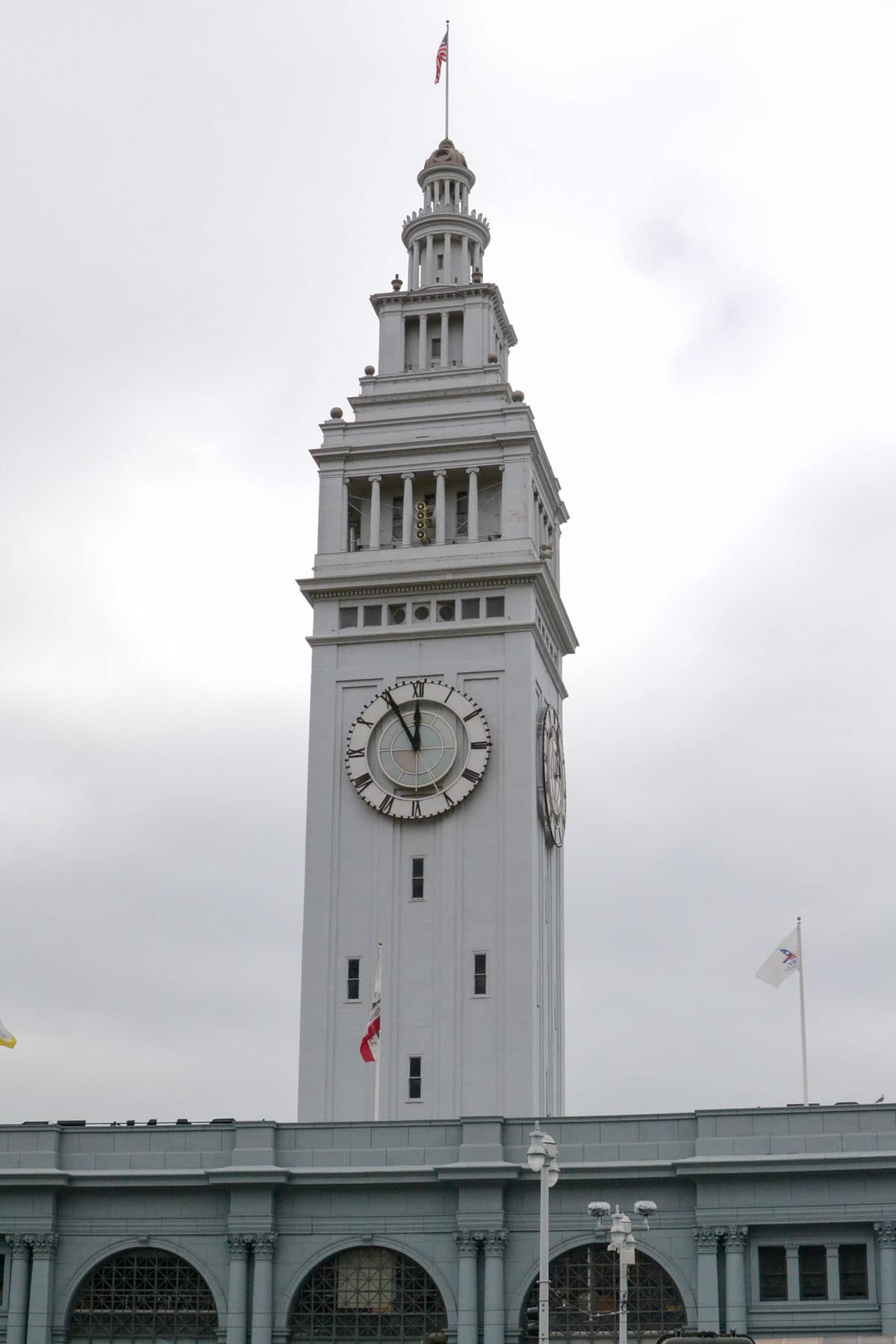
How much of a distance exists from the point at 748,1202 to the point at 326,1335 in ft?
46.7

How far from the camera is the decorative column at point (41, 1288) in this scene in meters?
65.5

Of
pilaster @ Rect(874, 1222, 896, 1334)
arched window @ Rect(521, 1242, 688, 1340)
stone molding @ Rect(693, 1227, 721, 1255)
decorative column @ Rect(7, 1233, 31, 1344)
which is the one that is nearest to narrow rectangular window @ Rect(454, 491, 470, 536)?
arched window @ Rect(521, 1242, 688, 1340)

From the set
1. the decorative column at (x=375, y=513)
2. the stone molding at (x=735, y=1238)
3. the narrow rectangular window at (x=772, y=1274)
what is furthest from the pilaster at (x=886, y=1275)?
the decorative column at (x=375, y=513)

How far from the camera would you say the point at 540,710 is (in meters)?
81.8

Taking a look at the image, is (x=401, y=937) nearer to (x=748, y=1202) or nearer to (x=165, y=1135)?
(x=165, y=1135)

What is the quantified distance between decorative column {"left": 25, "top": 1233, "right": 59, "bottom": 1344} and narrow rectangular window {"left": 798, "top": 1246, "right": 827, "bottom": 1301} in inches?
964

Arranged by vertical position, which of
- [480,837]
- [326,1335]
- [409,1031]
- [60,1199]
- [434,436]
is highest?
[434,436]

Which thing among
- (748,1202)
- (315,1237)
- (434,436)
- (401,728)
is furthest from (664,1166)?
(434,436)

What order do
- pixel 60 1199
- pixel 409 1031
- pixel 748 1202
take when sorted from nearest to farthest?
pixel 748 1202
pixel 60 1199
pixel 409 1031

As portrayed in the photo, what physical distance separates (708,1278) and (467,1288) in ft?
24.8

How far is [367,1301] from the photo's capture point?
210 ft

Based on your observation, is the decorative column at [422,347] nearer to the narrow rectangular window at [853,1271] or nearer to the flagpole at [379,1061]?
the flagpole at [379,1061]

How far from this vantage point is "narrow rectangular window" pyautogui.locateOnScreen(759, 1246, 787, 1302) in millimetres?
61406

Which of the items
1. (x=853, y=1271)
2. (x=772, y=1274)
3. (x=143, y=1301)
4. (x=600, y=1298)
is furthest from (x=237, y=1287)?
(x=853, y=1271)
